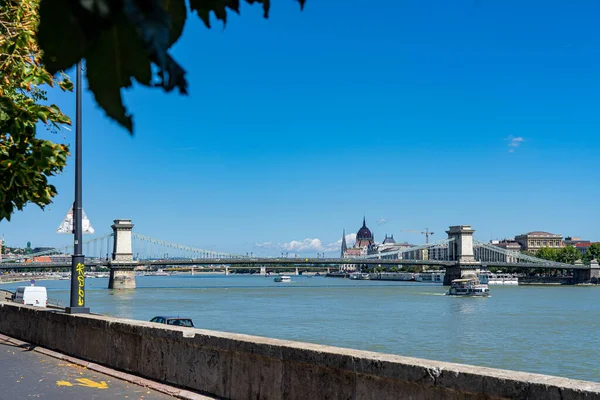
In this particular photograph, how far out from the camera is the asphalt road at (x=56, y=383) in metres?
8.84

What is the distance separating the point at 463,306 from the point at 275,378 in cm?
5823

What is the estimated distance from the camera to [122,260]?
98312 mm

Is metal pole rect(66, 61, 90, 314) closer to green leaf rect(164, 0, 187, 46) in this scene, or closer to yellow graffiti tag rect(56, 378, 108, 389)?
yellow graffiti tag rect(56, 378, 108, 389)

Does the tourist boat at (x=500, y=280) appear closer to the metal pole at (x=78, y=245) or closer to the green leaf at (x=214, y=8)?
the metal pole at (x=78, y=245)

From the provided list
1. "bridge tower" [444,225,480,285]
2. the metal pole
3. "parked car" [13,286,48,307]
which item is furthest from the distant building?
the metal pole

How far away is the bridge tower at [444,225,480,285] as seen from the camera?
108 m

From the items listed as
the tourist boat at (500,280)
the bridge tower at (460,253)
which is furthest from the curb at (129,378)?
the tourist boat at (500,280)

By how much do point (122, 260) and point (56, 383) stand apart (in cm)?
9138

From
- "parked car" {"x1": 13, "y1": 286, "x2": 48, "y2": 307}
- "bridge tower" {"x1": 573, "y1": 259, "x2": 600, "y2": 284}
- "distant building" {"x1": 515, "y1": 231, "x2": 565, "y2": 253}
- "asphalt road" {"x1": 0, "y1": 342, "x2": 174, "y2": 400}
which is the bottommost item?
"bridge tower" {"x1": 573, "y1": 259, "x2": 600, "y2": 284}

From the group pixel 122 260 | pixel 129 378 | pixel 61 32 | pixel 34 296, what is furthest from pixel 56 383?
pixel 122 260

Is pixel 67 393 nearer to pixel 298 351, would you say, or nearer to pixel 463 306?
pixel 298 351

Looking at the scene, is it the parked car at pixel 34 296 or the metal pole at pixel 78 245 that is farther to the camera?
the parked car at pixel 34 296

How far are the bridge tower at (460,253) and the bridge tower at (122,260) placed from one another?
4962cm

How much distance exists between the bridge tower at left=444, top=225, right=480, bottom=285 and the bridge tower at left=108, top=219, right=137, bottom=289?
49.6 m
